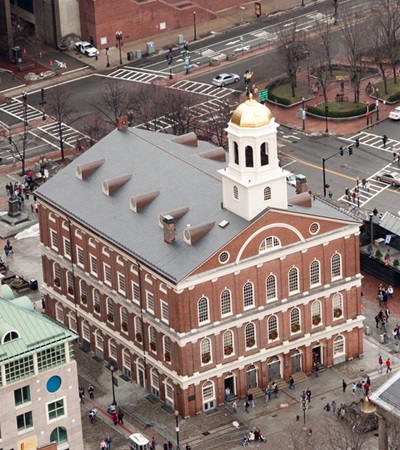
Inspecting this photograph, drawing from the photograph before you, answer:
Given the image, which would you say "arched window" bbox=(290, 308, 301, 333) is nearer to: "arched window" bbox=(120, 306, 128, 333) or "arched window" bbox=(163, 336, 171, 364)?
"arched window" bbox=(163, 336, 171, 364)

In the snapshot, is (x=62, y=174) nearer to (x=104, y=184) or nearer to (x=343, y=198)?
(x=104, y=184)

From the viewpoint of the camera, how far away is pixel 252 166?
15375 centimetres

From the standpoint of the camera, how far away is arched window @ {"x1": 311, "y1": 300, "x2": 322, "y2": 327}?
527 feet

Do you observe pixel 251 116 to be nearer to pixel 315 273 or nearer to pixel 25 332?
pixel 315 273

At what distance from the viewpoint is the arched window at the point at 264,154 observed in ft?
503

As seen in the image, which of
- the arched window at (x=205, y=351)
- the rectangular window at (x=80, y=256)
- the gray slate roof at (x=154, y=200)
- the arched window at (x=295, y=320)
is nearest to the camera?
the gray slate roof at (x=154, y=200)

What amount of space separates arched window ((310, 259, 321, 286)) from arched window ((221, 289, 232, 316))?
8774mm

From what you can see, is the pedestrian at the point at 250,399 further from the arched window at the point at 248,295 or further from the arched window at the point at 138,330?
the arched window at the point at 138,330

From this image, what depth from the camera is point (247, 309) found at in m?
156

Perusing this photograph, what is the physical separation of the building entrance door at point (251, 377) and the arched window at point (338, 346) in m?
8.60

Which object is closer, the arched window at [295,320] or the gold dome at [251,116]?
the gold dome at [251,116]

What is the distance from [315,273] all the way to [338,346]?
8463mm

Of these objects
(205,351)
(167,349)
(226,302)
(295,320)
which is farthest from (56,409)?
(295,320)

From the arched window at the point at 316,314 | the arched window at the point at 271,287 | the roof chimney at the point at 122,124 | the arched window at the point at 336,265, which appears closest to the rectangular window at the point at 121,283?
the arched window at the point at 271,287
